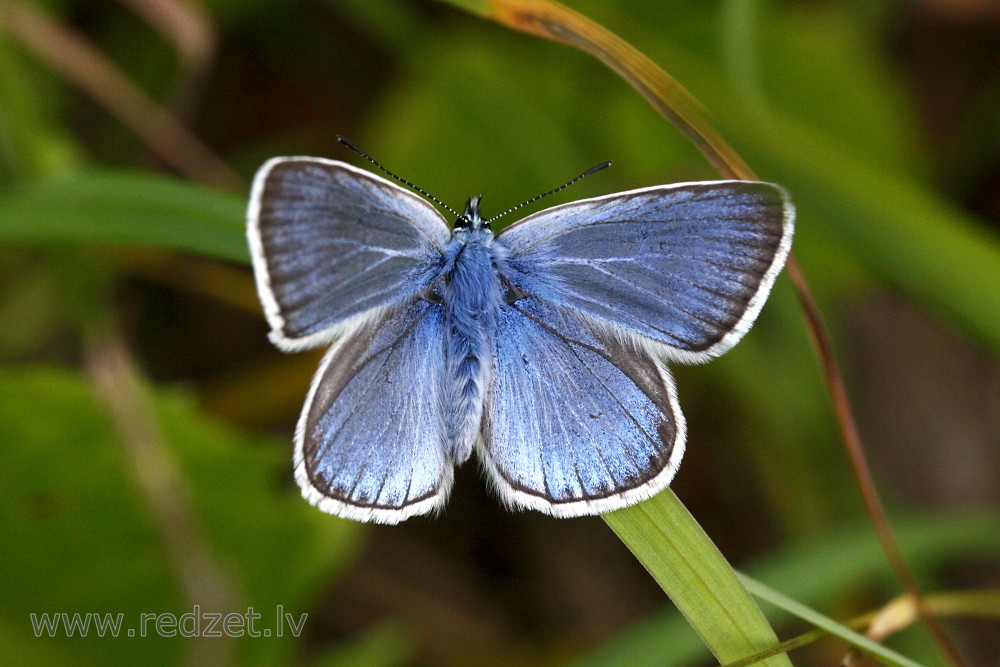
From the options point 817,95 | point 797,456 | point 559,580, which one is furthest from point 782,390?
point 817,95

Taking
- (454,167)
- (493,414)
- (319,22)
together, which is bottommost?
(493,414)

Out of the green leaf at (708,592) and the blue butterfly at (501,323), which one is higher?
the blue butterfly at (501,323)

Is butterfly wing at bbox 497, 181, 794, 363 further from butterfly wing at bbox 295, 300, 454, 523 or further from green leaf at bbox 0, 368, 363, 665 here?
green leaf at bbox 0, 368, 363, 665

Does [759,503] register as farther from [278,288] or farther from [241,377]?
[278,288]

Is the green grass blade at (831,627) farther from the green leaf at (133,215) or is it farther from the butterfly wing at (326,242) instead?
the green leaf at (133,215)

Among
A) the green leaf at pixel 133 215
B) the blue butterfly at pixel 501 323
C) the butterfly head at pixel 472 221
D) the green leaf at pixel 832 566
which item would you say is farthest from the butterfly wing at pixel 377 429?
the green leaf at pixel 832 566

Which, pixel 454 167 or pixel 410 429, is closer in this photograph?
pixel 410 429

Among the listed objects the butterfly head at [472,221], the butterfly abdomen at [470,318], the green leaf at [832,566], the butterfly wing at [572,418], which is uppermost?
the butterfly head at [472,221]
